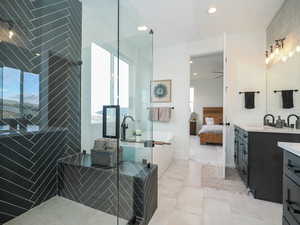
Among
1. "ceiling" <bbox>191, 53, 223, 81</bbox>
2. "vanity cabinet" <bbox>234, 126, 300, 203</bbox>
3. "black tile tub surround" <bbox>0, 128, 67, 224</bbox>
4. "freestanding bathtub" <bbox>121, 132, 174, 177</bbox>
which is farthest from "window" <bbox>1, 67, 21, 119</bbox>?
"ceiling" <bbox>191, 53, 223, 81</bbox>

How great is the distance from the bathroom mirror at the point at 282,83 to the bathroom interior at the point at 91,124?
18 millimetres

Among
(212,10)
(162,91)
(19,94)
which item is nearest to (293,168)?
(19,94)

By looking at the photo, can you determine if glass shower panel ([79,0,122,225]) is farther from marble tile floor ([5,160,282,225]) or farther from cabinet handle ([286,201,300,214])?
cabinet handle ([286,201,300,214])

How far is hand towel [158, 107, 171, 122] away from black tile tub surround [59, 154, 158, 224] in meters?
2.24

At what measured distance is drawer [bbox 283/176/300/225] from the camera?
0.98 m

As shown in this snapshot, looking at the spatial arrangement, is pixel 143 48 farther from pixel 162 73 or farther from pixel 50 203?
pixel 50 203

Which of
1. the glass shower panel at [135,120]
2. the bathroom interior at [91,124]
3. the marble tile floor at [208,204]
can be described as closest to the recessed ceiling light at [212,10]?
the bathroom interior at [91,124]

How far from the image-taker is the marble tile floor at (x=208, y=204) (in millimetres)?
1634

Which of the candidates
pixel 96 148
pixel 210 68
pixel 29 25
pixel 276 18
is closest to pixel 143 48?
pixel 29 25

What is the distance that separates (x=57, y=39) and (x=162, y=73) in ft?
8.71

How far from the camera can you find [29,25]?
1692mm

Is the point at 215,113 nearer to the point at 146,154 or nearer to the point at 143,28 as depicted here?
the point at 143,28

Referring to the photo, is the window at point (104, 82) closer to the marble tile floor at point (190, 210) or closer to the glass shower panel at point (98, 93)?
the glass shower panel at point (98, 93)

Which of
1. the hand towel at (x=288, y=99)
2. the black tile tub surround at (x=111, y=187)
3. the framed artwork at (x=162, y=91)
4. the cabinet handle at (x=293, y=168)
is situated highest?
the framed artwork at (x=162, y=91)
